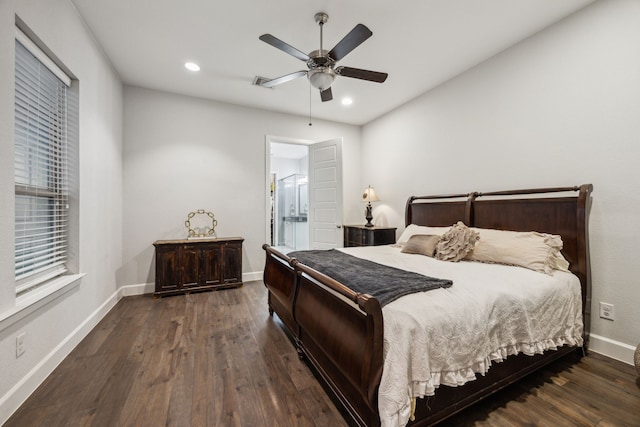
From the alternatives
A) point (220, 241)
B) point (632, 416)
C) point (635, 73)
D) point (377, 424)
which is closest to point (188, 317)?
point (220, 241)

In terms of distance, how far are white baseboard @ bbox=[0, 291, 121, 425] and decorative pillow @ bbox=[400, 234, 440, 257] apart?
10.2ft

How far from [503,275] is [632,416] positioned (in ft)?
3.09

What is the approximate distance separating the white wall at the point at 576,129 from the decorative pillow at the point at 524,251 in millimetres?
352

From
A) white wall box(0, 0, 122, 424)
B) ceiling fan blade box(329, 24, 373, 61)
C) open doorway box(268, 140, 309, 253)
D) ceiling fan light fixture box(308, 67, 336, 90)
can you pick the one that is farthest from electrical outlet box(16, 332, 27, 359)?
open doorway box(268, 140, 309, 253)

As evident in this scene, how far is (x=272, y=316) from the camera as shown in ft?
9.50

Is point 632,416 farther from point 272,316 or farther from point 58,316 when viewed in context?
point 58,316

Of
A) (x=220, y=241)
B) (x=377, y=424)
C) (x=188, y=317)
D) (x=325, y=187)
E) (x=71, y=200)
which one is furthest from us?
(x=325, y=187)

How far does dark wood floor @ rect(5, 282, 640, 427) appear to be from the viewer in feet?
4.83

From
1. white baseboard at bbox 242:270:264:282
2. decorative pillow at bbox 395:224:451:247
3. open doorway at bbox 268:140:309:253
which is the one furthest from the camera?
open doorway at bbox 268:140:309:253

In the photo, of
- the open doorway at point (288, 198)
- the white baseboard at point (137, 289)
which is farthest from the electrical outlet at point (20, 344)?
the open doorway at point (288, 198)

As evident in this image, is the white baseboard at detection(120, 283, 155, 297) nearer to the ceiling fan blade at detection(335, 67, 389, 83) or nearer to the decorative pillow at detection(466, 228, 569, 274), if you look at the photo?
the ceiling fan blade at detection(335, 67, 389, 83)

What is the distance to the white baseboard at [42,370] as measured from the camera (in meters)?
1.46

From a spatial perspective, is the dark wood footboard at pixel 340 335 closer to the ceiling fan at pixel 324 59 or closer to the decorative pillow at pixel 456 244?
the decorative pillow at pixel 456 244

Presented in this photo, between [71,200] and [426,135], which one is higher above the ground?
[426,135]
